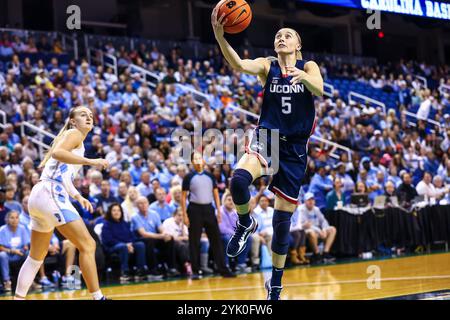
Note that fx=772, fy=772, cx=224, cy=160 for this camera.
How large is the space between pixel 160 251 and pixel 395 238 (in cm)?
518

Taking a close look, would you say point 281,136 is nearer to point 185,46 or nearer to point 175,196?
point 175,196

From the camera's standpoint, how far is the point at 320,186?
50.2ft

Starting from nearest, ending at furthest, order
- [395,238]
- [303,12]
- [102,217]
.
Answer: [102,217] < [395,238] < [303,12]

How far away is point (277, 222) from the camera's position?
22.1 feet

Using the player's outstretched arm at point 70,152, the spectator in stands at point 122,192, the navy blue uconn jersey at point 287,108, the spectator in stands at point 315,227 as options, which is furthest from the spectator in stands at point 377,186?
the player's outstretched arm at point 70,152

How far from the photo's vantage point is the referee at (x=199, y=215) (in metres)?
11.9

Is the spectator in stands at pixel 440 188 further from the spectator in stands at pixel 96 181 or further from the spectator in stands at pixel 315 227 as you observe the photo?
the spectator in stands at pixel 96 181

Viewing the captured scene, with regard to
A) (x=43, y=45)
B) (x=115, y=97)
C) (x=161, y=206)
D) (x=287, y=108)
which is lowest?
(x=161, y=206)

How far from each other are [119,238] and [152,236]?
0.62 meters

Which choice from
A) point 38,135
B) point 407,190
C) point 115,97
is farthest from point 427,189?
point 38,135

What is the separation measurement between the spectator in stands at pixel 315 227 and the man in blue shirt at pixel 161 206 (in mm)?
2549
